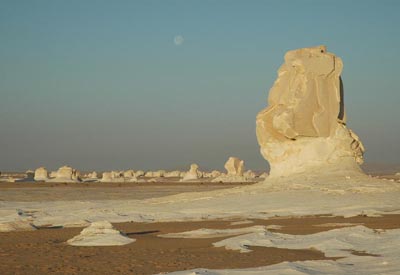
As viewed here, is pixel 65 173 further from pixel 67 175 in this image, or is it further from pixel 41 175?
pixel 41 175

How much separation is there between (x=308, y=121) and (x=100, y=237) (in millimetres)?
17728

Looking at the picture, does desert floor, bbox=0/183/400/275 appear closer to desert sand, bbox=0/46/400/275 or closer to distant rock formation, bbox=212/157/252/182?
desert sand, bbox=0/46/400/275

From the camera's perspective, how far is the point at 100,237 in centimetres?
1494

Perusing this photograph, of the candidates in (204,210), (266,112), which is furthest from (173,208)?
(266,112)

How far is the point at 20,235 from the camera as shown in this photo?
57.7 ft

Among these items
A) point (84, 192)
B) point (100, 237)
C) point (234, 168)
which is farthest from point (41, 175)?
point (100, 237)

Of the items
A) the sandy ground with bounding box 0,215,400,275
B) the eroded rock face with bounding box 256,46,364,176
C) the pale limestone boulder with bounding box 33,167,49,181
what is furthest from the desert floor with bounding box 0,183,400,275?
the pale limestone boulder with bounding box 33,167,49,181

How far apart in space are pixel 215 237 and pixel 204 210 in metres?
9.12

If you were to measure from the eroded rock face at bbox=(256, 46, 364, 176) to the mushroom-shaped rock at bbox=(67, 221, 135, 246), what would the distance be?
16.3 meters

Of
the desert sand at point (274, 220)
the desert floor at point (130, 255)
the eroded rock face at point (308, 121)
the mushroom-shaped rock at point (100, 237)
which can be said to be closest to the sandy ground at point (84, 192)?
the desert sand at point (274, 220)

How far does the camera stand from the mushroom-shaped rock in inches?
578

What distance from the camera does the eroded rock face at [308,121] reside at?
2977 centimetres

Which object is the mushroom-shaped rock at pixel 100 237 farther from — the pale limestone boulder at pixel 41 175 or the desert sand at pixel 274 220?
the pale limestone boulder at pixel 41 175

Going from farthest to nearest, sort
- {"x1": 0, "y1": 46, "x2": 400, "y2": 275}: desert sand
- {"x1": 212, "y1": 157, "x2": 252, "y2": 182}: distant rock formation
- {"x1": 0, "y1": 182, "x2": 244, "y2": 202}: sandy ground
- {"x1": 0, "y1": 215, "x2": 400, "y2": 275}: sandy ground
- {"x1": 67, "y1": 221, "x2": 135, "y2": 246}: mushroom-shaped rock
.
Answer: {"x1": 212, "y1": 157, "x2": 252, "y2": 182}: distant rock formation, {"x1": 0, "y1": 182, "x2": 244, "y2": 202}: sandy ground, {"x1": 67, "y1": 221, "x2": 135, "y2": 246}: mushroom-shaped rock, {"x1": 0, "y1": 46, "x2": 400, "y2": 275}: desert sand, {"x1": 0, "y1": 215, "x2": 400, "y2": 275}: sandy ground
